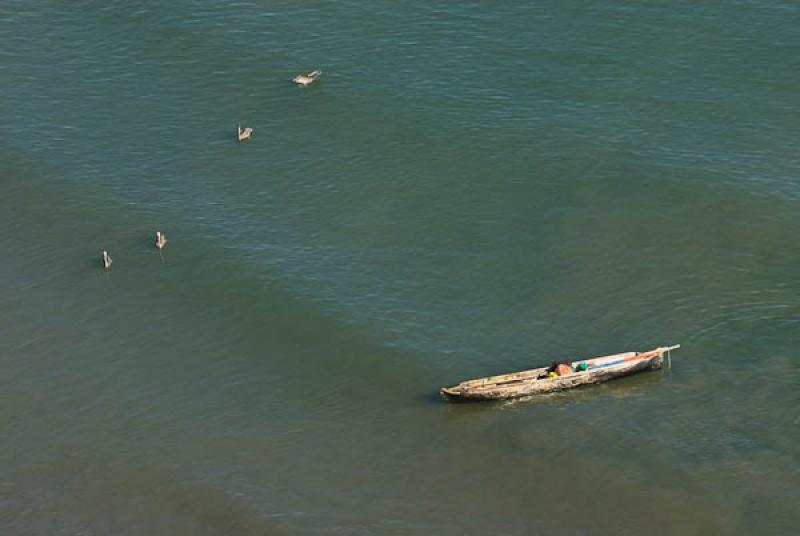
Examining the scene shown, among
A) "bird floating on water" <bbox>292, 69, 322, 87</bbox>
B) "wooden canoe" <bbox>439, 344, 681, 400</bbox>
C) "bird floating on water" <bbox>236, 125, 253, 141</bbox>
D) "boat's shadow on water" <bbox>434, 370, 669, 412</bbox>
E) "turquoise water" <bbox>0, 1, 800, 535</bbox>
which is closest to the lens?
"turquoise water" <bbox>0, 1, 800, 535</bbox>

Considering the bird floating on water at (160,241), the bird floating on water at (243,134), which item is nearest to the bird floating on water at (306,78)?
the bird floating on water at (243,134)

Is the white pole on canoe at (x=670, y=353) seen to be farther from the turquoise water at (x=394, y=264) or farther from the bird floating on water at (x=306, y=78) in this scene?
the bird floating on water at (x=306, y=78)

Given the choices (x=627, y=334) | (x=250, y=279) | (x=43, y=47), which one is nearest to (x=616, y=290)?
(x=627, y=334)

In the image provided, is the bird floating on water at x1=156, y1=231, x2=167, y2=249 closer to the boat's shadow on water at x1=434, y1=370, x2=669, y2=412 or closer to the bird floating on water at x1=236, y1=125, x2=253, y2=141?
the bird floating on water at x1=236, y1=125, x2=253, y2=141

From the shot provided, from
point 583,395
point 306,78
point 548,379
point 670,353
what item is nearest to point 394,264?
point 548,379

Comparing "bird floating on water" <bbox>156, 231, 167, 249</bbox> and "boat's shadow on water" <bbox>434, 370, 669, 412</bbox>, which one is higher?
"bird floating on water" <bbox>156, 231, 167, 249</bbox>

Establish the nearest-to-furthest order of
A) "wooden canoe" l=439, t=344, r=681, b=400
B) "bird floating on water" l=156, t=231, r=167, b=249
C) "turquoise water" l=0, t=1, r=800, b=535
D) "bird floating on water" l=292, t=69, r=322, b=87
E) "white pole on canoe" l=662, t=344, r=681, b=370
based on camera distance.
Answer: "turquoise water" l=0, t=1, r=800, b=535
"wooden canoe" l=439, t=344, r=681, b=400
"white pole on canoe" l=662, t=344, r=681, b=370
"bird floating on water" l=156, t=231, r=167, b=249
"bird floating on water" l=292, t=69, r=322, b=87

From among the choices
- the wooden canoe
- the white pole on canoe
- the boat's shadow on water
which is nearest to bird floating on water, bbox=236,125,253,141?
the boat's shadow on water
